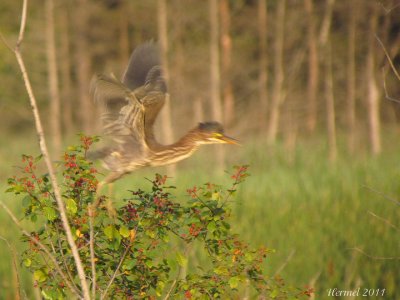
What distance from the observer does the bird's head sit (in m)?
4.81

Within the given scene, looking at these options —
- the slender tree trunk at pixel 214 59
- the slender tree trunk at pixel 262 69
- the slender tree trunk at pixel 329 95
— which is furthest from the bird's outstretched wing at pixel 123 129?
the slender tree trunk at pixel 262 69

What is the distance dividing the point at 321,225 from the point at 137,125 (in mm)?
4194

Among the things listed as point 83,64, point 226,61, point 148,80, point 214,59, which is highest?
point 83,64

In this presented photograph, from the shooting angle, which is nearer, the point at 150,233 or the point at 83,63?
the point at 150,233

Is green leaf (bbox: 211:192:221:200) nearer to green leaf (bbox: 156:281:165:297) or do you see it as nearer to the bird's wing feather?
green leaf (bbox: 156:281:165:297)

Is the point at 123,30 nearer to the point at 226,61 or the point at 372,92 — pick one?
the point at 226,61

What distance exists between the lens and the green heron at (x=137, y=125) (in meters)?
4.61

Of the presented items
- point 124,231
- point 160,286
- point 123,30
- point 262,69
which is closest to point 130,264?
point 124,231

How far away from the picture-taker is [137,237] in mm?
3482

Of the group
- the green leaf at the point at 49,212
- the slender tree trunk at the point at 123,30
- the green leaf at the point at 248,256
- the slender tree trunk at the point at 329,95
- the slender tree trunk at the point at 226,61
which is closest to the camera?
the green leaf at the point at 49,212

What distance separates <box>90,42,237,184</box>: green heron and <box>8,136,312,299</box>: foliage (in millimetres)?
894

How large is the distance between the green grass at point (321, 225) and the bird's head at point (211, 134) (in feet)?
3.77

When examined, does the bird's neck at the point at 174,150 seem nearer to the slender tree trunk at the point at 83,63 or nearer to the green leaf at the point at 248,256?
the green leaf at the point at 248,256

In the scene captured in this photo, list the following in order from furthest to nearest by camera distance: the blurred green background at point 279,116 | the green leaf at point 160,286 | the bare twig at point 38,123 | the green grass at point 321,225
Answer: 1. the blurred green background at point 279,116
2. the green grass at point 321,225
3. the green leaf at point 160,286
4. the bare twig at point 38,123
